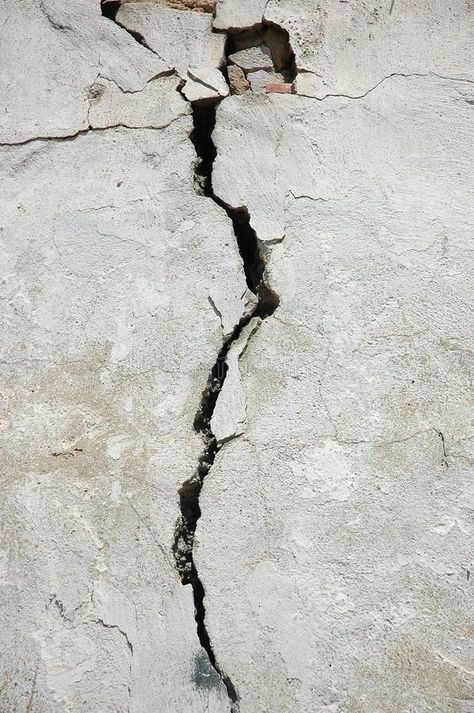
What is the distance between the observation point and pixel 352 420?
5.87 feet

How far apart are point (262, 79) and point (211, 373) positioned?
1005 millimetres

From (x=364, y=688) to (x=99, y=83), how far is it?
193 centimetres

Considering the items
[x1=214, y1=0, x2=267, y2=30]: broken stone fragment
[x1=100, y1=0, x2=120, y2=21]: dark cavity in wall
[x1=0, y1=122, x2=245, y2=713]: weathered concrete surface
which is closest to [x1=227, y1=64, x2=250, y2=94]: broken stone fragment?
[x1=214, y1=0, x2=267, y2=30]: broken stone fragment

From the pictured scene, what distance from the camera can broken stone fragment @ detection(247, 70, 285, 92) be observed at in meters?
2.07

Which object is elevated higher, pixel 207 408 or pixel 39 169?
pixel 39 169

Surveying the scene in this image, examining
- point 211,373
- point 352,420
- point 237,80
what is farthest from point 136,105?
point 352,420

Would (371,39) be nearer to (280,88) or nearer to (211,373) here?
(280,88)

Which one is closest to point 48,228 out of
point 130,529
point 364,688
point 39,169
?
point 39,169

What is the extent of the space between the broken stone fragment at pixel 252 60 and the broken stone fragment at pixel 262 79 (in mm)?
21

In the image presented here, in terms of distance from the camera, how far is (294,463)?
5.77 feet

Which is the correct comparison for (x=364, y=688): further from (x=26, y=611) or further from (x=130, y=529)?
(x=26, y=611)

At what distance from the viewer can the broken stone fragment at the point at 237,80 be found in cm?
207

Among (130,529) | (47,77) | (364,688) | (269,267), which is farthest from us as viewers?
(47,77)

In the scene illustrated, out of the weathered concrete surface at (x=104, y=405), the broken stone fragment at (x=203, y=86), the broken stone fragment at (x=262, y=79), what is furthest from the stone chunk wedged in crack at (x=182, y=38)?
the weathered concrete surface at (x=104, y=405)
